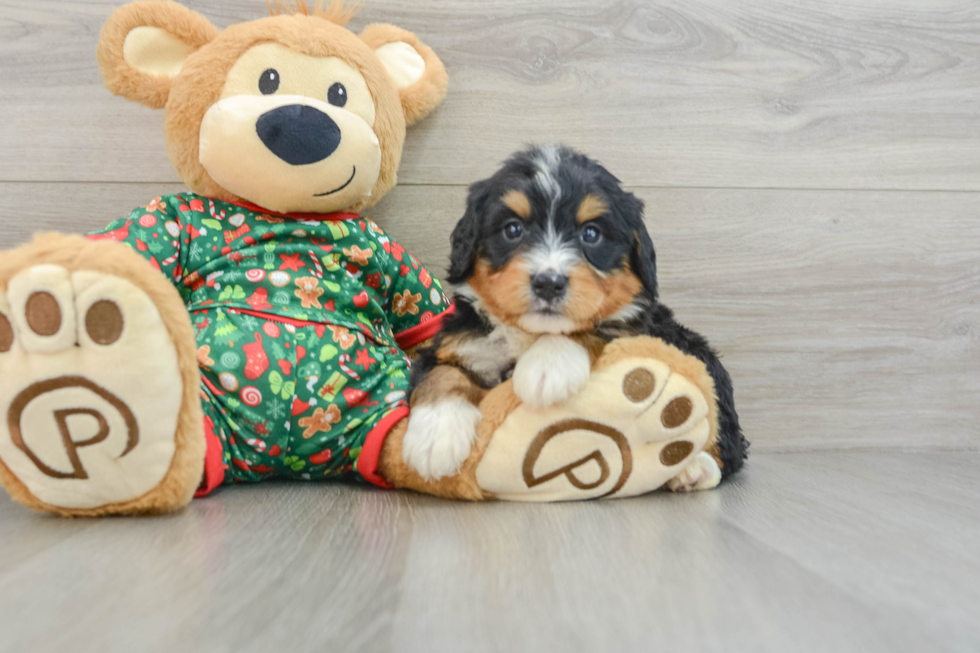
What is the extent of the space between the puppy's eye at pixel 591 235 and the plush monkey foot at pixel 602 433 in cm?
22

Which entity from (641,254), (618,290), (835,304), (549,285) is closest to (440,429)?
(549,285)

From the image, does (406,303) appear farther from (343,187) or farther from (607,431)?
(607,431)

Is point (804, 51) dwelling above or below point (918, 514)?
above

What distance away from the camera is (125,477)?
1238mm

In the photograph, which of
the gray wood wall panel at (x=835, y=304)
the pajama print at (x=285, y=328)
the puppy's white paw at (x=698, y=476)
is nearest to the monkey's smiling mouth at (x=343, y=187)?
the pajama print at (x=285, y=328)

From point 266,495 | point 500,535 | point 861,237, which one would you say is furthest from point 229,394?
point 861,237

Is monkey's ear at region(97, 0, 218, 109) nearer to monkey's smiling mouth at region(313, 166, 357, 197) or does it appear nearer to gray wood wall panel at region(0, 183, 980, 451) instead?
monkey's smiling mouth at region(313, 166, 357, 197)

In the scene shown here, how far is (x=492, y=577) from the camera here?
1.00 metres

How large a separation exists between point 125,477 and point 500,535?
695 mm

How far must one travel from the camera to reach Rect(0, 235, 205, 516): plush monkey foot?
1.15m

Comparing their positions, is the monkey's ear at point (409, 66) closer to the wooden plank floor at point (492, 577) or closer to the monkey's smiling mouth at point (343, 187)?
the monkey's smiling mouth at point (343, 187)

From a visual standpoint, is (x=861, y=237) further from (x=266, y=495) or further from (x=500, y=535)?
(x=266, y=495)

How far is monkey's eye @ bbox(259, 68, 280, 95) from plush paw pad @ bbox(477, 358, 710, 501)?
1.01 metres

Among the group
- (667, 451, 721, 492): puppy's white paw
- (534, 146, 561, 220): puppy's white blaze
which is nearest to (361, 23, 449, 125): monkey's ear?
(534, 146, 561, 220): puppy's white blaze
